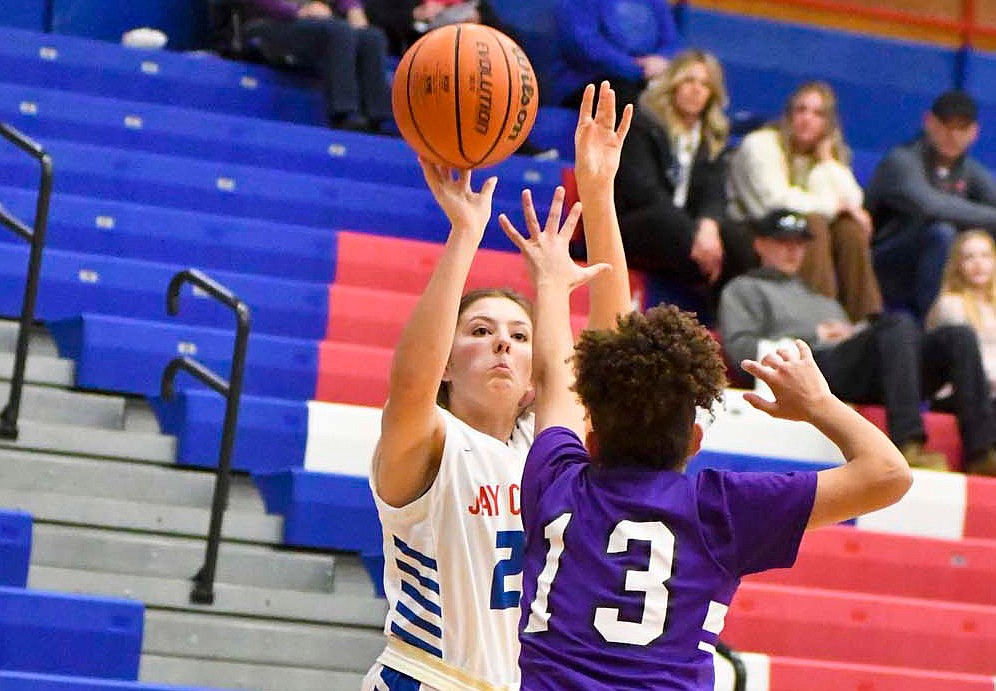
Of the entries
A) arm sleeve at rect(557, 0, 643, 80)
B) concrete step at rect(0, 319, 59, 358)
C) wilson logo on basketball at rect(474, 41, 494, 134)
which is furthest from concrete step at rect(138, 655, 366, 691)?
arm sleeve at rect(557, 0, 643, 80)

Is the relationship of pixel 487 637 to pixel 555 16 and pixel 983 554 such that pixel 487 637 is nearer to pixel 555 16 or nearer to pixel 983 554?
pixel 983 554

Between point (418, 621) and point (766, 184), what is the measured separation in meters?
4.51

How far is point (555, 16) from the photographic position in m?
8.62

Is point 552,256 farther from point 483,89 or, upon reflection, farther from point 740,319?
point 740,319

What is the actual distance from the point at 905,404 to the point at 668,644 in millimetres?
3961

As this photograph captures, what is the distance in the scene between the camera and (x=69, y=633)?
503cm

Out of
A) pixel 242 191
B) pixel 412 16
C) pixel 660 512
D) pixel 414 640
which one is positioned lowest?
pixel 414 640

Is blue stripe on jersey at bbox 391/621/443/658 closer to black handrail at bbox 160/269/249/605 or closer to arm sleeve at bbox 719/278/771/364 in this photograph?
black handrail at bbox 160/269/249/605

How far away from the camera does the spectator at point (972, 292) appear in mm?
7043

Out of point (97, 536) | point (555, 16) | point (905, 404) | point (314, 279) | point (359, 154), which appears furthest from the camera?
point (555, 16)

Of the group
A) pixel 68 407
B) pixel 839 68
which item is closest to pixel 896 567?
pixel 68 407

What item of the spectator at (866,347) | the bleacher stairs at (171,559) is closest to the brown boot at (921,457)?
the spectator at (866,347)

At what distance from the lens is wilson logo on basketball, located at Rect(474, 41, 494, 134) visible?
3.61 meters

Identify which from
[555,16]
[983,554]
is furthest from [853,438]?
[555,16]
